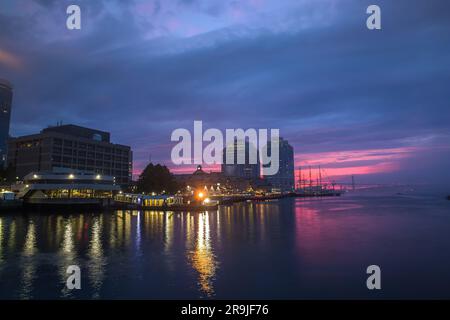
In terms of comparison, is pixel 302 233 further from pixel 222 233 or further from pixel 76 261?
pixel 76 261

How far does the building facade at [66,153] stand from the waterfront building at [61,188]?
1817 centimetres

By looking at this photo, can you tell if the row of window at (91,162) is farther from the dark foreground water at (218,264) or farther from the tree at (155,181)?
the dark foreground water at (218,264)

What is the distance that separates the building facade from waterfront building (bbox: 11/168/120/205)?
1817cm

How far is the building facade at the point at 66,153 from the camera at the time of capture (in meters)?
153

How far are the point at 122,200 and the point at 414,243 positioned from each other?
101897mm

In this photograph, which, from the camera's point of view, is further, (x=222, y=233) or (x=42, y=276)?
(x=222, y=233)

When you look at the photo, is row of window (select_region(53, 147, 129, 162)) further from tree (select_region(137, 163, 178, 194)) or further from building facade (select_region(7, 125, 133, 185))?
tree (select_region(137, 163, 178, 194))

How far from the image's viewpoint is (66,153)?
15938 cm

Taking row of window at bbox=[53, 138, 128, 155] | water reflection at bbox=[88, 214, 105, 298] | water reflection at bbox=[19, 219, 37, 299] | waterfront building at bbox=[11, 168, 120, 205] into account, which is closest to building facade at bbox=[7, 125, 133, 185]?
row of window at bbox=[53, 138, 128, 155]

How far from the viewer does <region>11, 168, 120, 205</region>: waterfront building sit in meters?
109

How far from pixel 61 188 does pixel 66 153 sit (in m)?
48.1

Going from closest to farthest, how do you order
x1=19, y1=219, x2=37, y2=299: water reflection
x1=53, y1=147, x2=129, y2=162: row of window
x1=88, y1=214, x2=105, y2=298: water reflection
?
x1=19, y1=219, x2=37, y2=299: water reflection
x1=88, y1=214, x2=105, y2=298: water reflection
x1=53, y1=147, x2=129, y2=162: row of window

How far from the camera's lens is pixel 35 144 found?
515 feet
